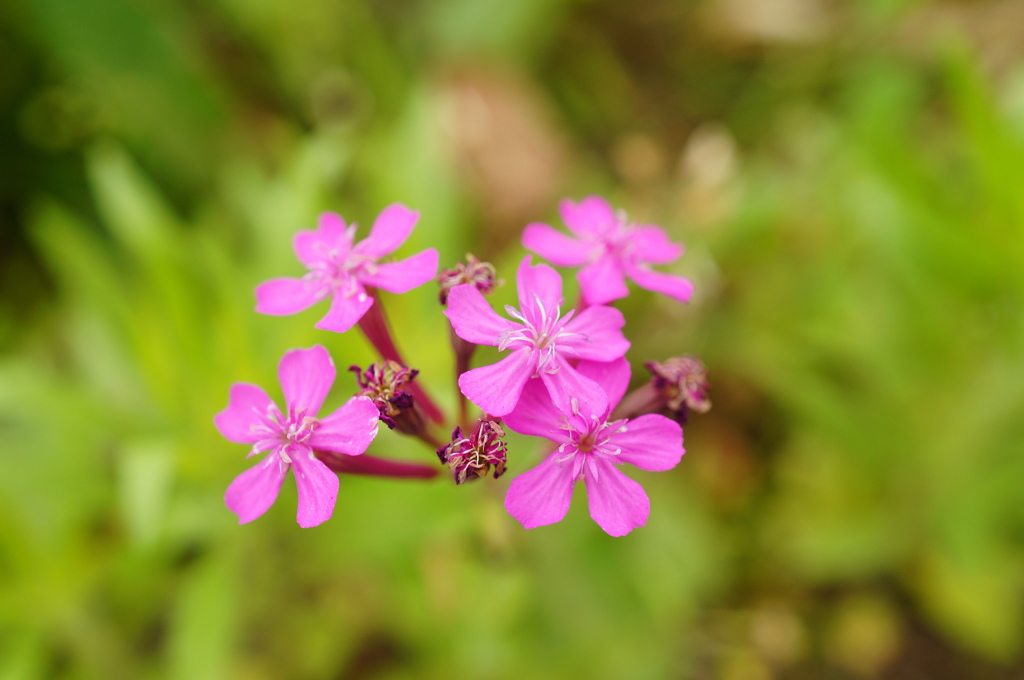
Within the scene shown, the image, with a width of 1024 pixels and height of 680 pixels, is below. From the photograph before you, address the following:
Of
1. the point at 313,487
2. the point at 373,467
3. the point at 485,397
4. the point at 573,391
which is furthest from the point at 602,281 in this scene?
the point at 313,487

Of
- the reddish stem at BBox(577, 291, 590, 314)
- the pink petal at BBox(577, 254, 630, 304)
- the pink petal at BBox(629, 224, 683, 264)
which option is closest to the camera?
the pink petal at BBox(577, 254, 630, 304)

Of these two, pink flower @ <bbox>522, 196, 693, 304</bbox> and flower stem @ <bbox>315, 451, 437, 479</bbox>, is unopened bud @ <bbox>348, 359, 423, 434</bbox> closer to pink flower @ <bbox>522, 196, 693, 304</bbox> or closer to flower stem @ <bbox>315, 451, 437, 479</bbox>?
flower stem @ <bbox>315, 451, 437, 479</bbox>

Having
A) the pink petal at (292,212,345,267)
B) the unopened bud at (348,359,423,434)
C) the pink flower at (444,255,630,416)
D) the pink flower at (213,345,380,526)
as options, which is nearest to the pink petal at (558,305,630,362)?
the pink flower at (444,255,630,416)

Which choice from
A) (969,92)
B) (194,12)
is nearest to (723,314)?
(969,92)

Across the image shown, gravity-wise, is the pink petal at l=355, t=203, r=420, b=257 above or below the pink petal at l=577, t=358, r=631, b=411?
above

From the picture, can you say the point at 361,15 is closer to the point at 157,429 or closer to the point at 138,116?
the point at 138,116

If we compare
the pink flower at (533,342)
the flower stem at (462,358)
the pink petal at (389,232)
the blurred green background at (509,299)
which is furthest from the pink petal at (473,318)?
the blurred green background at (509,299)

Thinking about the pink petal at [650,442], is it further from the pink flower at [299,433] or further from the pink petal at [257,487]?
the pink petal at [257,487]
